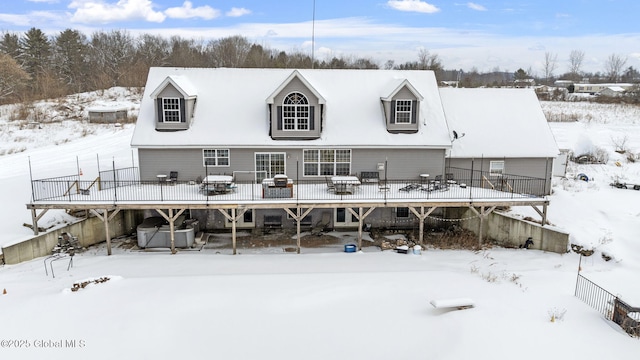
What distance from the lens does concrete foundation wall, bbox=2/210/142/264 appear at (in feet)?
54.2

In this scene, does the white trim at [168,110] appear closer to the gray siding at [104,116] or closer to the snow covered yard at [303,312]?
the snow covered yard at [303,312]

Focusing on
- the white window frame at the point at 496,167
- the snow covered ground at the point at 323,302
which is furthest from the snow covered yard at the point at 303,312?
the white window frame at the point at 496,167

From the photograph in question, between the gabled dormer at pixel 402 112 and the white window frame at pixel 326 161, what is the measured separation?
266 centimetres

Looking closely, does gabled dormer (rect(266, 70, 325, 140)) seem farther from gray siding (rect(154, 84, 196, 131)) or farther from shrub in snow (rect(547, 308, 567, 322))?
shrub in snow (rect(547, 308, 567, 322))

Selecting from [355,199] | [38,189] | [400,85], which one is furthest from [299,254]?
[38,189]

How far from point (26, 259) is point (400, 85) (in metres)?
17.5

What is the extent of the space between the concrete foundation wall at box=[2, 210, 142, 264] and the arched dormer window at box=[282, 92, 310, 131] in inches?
342

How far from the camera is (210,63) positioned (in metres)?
74.9

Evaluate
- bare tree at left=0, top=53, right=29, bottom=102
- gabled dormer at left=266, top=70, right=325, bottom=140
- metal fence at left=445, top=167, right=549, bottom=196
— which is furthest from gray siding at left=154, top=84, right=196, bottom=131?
bare tree at left=0, top=53, right=29, bottom=102

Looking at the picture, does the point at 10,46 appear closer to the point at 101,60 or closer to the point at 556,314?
the point at 101,60

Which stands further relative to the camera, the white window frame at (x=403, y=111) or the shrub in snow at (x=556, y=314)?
the white window frame at (x=403, y=111)

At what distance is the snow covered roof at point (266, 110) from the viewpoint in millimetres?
20969

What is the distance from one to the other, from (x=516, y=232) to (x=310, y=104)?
11057 mm

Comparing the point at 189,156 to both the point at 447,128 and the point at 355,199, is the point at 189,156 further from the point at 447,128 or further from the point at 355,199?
the point at 447,128
